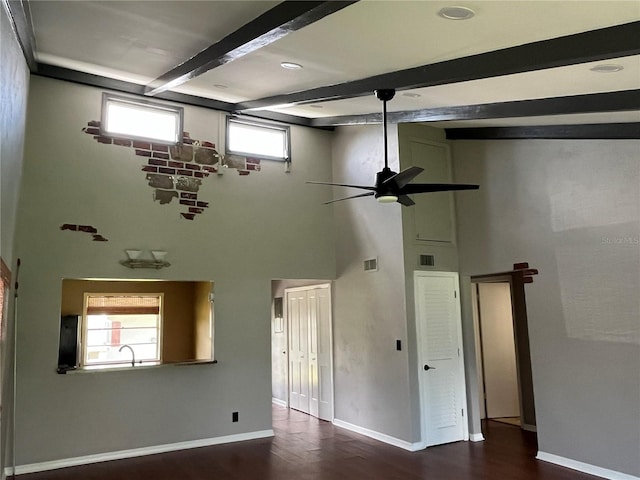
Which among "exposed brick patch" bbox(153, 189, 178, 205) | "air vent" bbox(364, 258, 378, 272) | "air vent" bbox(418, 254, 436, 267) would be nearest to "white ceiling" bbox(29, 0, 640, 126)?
"exposed brick patch" bbox(153, 189, 178, 205)

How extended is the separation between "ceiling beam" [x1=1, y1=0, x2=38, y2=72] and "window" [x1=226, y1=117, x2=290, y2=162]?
237 centimetres

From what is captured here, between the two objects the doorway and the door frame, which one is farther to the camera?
the doorway

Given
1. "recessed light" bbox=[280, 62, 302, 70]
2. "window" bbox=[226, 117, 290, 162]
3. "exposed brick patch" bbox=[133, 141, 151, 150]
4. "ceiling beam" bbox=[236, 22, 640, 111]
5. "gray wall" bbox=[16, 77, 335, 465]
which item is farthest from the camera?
"window" bbox=[226, 117, 290, 162]

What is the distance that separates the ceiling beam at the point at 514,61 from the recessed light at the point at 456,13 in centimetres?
53

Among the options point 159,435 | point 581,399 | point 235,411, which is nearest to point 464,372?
point 581,399

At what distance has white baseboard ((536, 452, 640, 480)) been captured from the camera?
4402mm

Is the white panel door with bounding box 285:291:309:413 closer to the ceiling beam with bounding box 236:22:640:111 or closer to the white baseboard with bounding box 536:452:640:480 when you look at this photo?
the white baseboard with bounding box 536:452:640:480

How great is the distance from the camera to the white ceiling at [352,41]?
9.87 ft

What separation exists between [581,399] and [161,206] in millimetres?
4871

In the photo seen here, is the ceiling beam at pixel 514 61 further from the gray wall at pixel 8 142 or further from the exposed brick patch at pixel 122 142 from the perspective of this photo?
the gray wall at pixel 8 142

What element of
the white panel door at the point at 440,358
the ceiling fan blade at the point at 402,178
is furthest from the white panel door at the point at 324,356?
the ceiling fan blade at the point at 402,178

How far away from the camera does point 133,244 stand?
5.67 metres

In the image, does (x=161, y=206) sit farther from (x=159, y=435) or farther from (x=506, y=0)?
(x=506, y=0)

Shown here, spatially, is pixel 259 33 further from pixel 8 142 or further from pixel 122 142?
pixel 122 142
